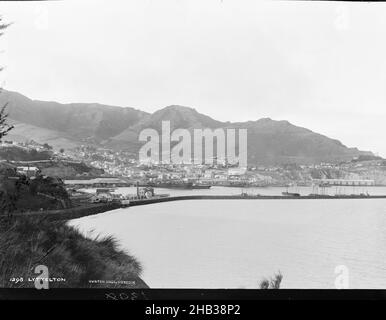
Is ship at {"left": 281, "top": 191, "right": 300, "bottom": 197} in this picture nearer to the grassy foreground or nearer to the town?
the town

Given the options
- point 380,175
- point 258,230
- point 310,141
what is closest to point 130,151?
point 258,230

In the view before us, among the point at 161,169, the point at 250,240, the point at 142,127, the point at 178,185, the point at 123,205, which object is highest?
the point at 142,127

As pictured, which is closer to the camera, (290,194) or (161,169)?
(161,169)

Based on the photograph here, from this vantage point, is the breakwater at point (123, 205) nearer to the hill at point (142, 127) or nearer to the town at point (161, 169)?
the town at point (161, 169)

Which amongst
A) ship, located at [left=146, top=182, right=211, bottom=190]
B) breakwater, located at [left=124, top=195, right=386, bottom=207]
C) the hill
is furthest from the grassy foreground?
the hill

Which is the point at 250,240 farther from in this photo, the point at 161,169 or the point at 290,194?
the point at 161,169

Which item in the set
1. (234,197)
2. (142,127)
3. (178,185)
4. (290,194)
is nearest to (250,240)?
(234,197)

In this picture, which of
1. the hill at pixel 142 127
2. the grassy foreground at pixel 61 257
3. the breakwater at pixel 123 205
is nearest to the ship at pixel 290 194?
the breakwater at pixel 123 205
